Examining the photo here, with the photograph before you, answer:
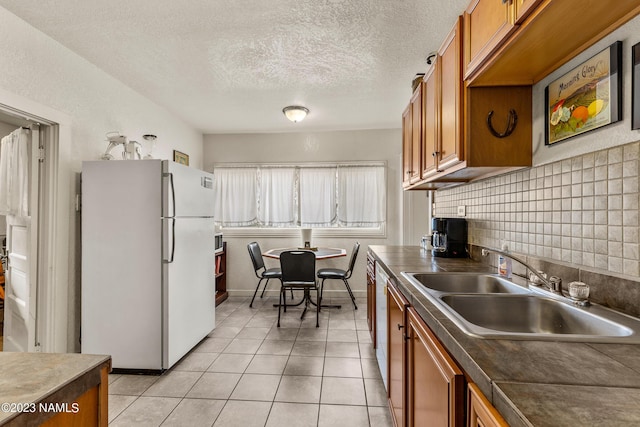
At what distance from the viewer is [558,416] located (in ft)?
1.71

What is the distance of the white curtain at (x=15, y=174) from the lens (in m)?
2.37

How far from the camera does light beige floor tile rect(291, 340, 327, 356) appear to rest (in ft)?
9.02

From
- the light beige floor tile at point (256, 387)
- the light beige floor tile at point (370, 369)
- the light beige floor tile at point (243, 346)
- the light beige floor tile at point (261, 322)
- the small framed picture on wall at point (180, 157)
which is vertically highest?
the small framed picture on wall at point (180, 157)

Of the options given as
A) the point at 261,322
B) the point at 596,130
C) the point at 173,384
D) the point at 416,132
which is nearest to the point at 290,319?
the point at 261,322

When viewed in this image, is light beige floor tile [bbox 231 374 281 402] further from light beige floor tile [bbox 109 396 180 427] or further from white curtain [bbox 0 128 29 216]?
white curtain [bbox 0 128 29 216]

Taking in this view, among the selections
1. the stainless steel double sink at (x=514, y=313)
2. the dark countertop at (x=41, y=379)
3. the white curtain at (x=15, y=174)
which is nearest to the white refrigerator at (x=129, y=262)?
the white curtain at (x=15, y=174)

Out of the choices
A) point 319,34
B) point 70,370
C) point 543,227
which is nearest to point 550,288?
point 543,227

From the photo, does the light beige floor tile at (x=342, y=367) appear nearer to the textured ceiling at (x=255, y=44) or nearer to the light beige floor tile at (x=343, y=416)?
the light beige floor tile at (x=343, y=416)

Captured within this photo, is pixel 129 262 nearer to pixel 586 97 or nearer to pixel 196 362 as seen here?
pixel 196 362

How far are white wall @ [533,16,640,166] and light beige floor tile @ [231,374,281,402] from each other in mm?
2142

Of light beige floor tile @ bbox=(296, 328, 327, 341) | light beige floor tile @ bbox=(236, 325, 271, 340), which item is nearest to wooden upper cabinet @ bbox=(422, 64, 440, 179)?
light beige floor tile @ bbox=(296, 328, 327, 341)

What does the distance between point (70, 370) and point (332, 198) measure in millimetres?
4060

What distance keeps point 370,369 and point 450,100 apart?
2.01m

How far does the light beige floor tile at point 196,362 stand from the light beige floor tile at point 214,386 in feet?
0.44
